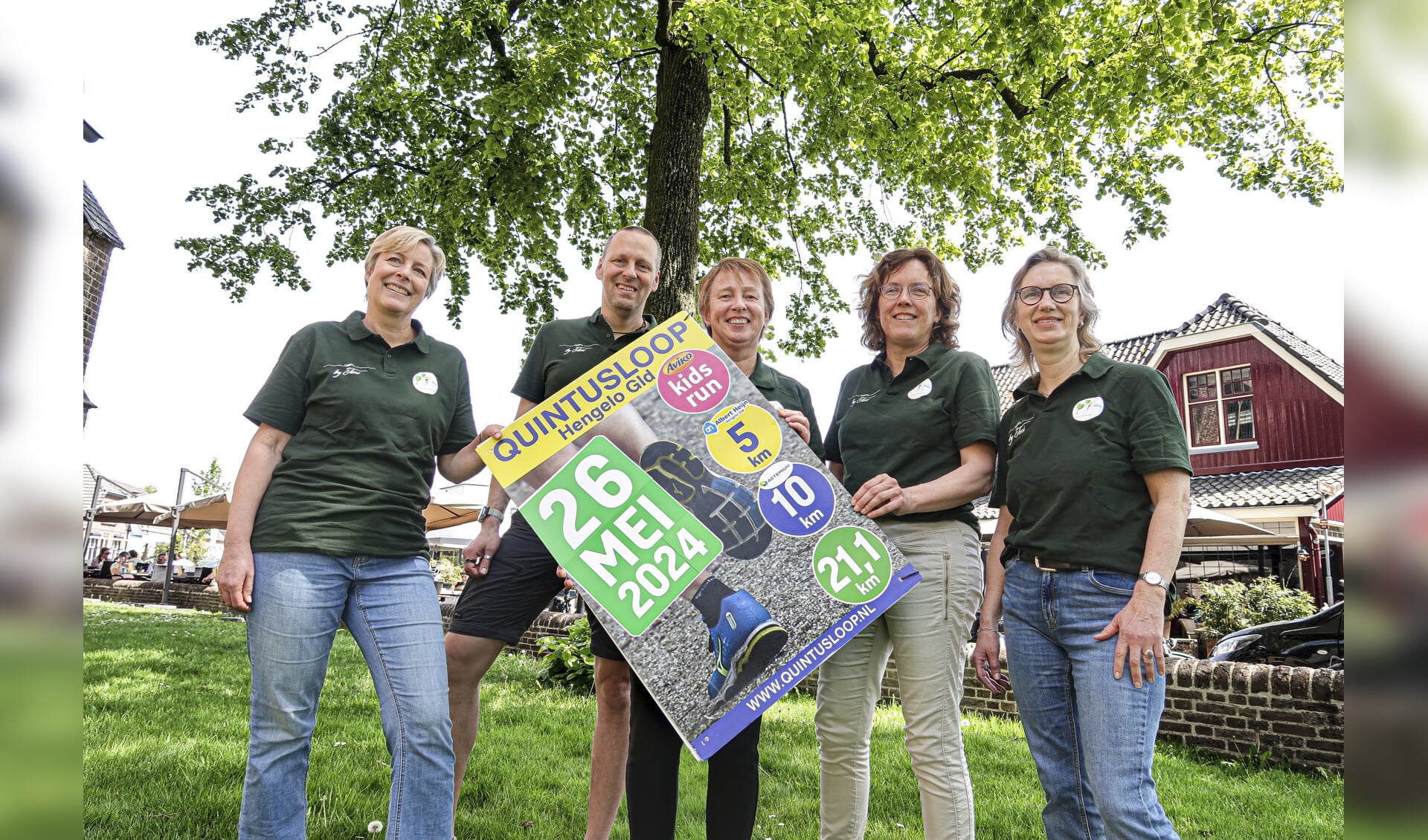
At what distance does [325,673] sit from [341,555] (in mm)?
355

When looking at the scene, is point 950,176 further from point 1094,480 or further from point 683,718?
A: point 683,718

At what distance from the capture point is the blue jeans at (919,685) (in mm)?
2664

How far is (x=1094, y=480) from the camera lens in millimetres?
2469

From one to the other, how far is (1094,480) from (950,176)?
306 inches

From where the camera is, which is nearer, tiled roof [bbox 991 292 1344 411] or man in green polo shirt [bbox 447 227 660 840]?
man in green polo shirt [bbox 447 227 660 840]

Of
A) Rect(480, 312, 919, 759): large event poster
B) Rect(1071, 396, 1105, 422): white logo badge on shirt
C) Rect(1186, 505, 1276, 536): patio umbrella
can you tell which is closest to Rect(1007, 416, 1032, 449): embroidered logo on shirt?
Rect(1071, 396, 1105, 422): white logo badge on shirt

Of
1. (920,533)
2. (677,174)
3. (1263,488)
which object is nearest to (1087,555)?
(920,533)

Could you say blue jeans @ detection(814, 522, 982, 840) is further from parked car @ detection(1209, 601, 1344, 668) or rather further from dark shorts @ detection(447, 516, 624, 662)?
parked car @ detection(1209, 601, 1344, 668)

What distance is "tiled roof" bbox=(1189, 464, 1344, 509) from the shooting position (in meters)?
16.3

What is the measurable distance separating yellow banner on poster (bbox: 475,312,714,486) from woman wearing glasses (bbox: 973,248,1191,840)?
1.18 metres

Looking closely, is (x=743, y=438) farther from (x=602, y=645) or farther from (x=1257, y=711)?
(x=1257, y=711)

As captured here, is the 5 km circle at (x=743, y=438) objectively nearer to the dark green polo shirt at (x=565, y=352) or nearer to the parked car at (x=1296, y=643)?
the dark green polo shirt at (x=565, y=352)

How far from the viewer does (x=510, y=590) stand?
10.3 ft
